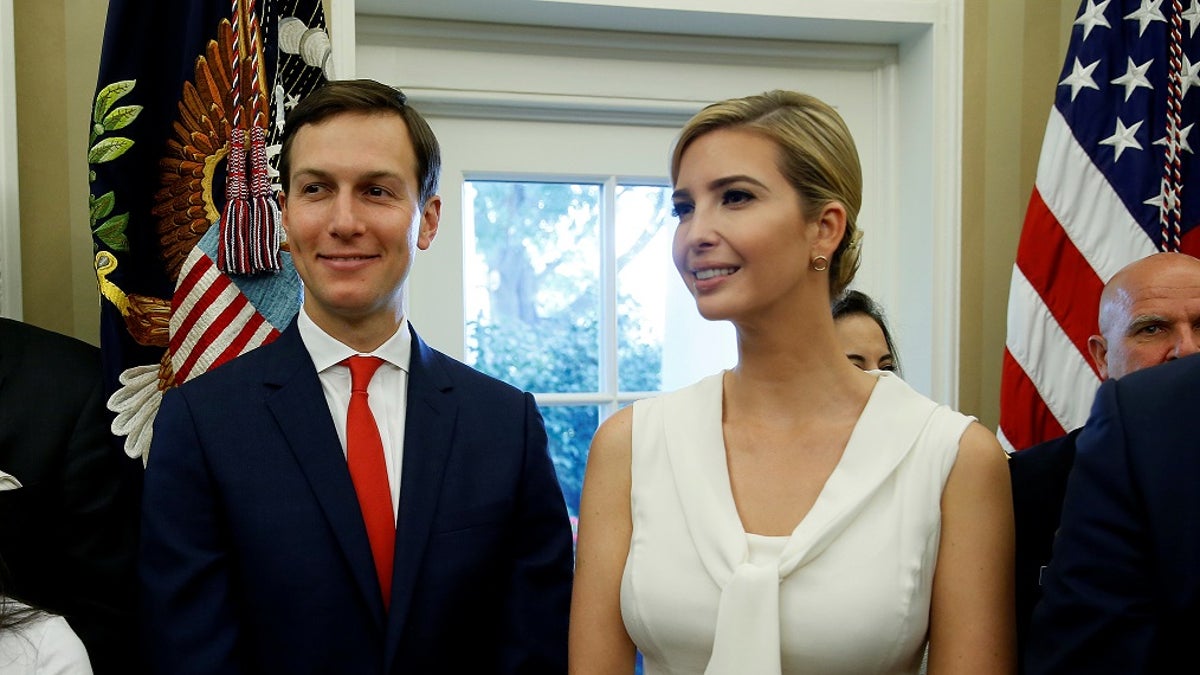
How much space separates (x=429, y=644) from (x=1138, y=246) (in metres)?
1.58

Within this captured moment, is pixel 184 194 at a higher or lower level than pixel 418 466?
higher

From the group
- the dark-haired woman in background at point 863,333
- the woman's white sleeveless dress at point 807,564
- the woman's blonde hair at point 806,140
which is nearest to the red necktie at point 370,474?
the woman's white sleeveless dress at point 807,564

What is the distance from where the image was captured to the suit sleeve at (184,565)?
1.34m

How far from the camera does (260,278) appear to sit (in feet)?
5.91

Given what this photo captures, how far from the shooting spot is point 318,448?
1436 millimetres

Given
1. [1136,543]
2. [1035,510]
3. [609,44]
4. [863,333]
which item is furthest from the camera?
[609,44]

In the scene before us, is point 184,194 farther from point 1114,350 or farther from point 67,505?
point 1114,350

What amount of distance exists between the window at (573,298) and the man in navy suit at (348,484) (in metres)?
0.86

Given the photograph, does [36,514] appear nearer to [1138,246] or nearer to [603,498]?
[603,498]

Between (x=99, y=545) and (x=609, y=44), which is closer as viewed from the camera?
(x=99, y=545)

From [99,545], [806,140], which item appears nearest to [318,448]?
[99,545]

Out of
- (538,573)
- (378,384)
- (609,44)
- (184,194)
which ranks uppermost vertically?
(609,44)

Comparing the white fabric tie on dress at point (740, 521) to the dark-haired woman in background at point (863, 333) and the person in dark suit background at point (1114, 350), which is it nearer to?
the person in dark suit background at point (1114, 350)

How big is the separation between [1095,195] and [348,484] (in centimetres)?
160
